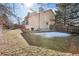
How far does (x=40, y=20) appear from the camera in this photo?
1900 millimetres

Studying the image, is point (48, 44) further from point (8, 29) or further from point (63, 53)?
point (8, 29)

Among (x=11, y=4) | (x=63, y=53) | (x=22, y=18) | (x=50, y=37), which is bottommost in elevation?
(x=63, y=53)

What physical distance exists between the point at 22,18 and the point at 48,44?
359 mm

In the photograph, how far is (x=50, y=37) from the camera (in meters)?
1.90

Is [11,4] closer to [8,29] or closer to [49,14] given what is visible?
[8,29]

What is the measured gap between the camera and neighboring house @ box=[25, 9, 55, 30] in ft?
6.22

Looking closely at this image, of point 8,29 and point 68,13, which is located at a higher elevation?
point 68,13

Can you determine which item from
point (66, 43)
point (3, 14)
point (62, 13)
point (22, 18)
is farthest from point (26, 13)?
point (66, 43)

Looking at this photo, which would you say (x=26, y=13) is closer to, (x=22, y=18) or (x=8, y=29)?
(x=22, y=18)

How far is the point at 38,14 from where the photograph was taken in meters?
1.90

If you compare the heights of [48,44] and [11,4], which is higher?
[11,4]

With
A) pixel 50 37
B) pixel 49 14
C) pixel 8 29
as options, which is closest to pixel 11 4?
pixel 8 29

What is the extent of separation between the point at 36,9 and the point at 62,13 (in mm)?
258

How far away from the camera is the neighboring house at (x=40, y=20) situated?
1.90 m
